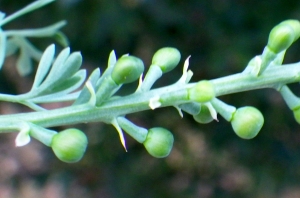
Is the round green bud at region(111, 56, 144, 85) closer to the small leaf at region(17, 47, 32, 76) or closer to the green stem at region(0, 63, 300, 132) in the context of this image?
the green stem at region(0, 63, 300, 132)

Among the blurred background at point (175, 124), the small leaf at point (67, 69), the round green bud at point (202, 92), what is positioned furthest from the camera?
the blurred background at point (175, 124)

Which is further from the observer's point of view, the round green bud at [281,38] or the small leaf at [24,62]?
the small leaf at [24,62]

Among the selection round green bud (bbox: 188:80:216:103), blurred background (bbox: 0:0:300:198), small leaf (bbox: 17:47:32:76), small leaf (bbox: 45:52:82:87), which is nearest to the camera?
round green bud (bbox: 188:80:216:103)

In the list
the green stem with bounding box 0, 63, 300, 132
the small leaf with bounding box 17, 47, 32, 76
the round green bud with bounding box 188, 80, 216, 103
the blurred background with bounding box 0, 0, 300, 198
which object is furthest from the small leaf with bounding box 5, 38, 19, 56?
the blurred background with bounding box 0, 0, 300, 198

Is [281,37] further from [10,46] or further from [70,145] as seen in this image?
[10,46]

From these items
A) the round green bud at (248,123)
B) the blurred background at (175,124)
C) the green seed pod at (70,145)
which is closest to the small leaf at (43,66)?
the green seed pod at (70,145)

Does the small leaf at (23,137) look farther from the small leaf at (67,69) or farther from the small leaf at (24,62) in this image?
the small leaf at (24,62)
